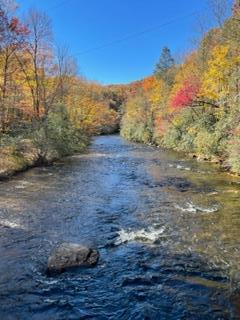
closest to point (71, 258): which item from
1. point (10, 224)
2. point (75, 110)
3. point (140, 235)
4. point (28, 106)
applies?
point (140, 235)

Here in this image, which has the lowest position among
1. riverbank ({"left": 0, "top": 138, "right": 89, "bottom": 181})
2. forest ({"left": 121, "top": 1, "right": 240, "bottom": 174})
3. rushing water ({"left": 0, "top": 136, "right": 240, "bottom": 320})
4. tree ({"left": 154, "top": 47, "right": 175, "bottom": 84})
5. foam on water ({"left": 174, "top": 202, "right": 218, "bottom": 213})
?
rushing water ({"left": 0, "top": 136, "right": 240, "bottom": 320})

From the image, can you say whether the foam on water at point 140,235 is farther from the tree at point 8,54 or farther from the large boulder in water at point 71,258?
the tree at point 8,54

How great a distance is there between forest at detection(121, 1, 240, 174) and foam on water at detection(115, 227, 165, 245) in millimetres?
9324

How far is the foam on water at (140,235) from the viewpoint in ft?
30.6

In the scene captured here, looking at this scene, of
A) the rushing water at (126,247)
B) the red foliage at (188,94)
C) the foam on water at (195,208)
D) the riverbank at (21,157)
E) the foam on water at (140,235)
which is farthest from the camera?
the red foliage at (188,94)

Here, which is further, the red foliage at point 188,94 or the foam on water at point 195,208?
the red foliage at point 188,94

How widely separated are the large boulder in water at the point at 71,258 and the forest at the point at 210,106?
11871mm

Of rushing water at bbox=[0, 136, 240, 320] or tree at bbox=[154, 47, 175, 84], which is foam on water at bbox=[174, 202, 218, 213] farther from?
tree at bbox=[154, 47, 175, 84]

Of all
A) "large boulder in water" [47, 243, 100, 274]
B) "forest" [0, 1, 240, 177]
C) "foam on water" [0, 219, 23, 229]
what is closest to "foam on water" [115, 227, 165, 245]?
"large boulder in water" [47, 243, 100, 274]

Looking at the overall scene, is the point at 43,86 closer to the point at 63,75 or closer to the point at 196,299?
the point at 63,75

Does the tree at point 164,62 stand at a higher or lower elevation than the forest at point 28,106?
higher

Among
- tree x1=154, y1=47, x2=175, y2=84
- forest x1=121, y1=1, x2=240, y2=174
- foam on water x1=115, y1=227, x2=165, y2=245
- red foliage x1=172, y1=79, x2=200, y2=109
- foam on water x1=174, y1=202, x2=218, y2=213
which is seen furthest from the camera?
tree x1=154, y1=47, x2=175, y2=84

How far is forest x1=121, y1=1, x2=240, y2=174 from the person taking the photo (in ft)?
69.5

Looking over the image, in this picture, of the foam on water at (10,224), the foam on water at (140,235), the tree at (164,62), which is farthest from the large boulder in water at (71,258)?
the tree at (164,62)
